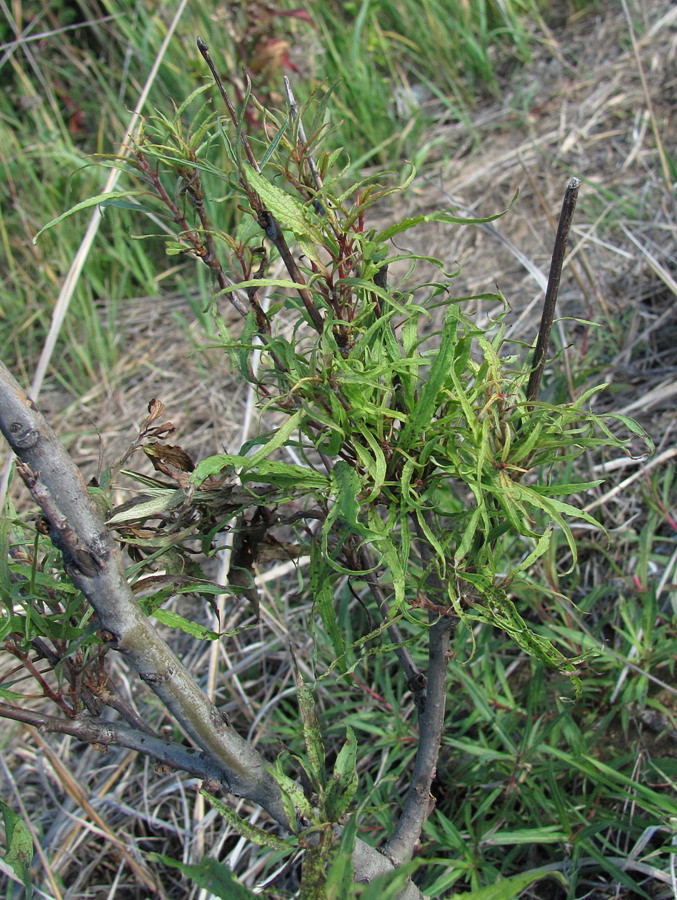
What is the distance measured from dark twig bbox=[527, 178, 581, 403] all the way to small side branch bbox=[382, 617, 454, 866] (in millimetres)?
341

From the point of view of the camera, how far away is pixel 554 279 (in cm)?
88

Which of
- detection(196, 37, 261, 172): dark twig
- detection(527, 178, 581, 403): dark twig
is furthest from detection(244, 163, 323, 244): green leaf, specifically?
detection(527, 178, 581, 403): dark twig

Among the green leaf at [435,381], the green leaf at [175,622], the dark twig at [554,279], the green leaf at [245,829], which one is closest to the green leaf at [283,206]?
the green leaf at [435,381]

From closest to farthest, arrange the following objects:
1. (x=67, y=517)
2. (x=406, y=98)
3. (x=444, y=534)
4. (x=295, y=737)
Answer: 1. (x=67, y=517)
2. (x=444, y=534)
3. (x=295, y=737)
4. (x=406, y=98)

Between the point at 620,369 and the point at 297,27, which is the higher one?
the point at 297,27

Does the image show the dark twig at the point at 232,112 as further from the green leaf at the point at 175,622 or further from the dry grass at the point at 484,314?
the green leaf at the point at 175,622

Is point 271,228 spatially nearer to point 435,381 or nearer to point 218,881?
point 435,381

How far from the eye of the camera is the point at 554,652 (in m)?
0.90

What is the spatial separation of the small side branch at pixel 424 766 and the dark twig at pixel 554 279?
34 centimetres

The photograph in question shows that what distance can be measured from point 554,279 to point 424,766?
64cm

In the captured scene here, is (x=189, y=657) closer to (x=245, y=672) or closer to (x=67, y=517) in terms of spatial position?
(x=245, y=672)

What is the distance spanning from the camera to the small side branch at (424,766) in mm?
992

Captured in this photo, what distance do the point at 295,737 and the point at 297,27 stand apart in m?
2.85

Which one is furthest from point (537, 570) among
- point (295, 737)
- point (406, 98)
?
point (406, 98)
